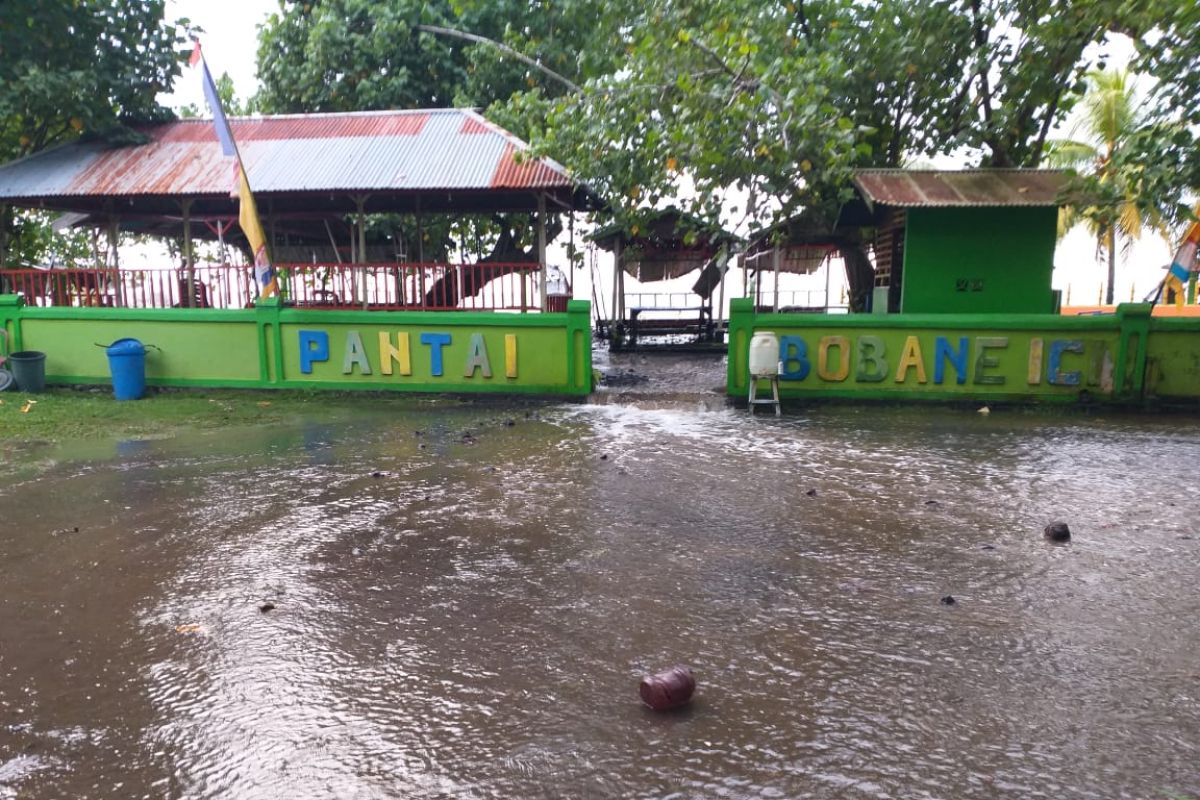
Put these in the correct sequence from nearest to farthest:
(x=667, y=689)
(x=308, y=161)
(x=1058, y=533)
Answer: (x=667, y=689), (x=1058, y=533), (x=308, y=161)

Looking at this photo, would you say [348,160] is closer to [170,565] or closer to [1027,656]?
[170,565]

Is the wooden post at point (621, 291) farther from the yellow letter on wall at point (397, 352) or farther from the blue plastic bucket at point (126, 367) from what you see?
the blue plastic bucket at point (126, 367)

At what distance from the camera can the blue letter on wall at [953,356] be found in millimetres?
10523

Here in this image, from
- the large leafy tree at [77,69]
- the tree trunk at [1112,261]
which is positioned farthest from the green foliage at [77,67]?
the tree trunk at [1112,261]

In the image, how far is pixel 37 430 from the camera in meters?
8.73

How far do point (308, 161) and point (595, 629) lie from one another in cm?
1363

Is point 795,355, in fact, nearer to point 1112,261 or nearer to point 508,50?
point 508,50

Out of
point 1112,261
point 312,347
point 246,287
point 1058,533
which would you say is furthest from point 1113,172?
point 1112,261

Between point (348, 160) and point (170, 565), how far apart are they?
38.8 feet

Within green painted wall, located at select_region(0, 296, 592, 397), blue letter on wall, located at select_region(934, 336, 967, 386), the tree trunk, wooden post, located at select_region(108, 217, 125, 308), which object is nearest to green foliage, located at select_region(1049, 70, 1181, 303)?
→ the tree trunk

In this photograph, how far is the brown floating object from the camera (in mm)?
2914

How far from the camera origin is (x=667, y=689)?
9.57 ft

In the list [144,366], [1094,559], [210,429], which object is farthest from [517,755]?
[144,366]

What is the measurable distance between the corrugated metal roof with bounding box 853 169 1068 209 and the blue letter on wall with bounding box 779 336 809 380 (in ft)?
9.94
